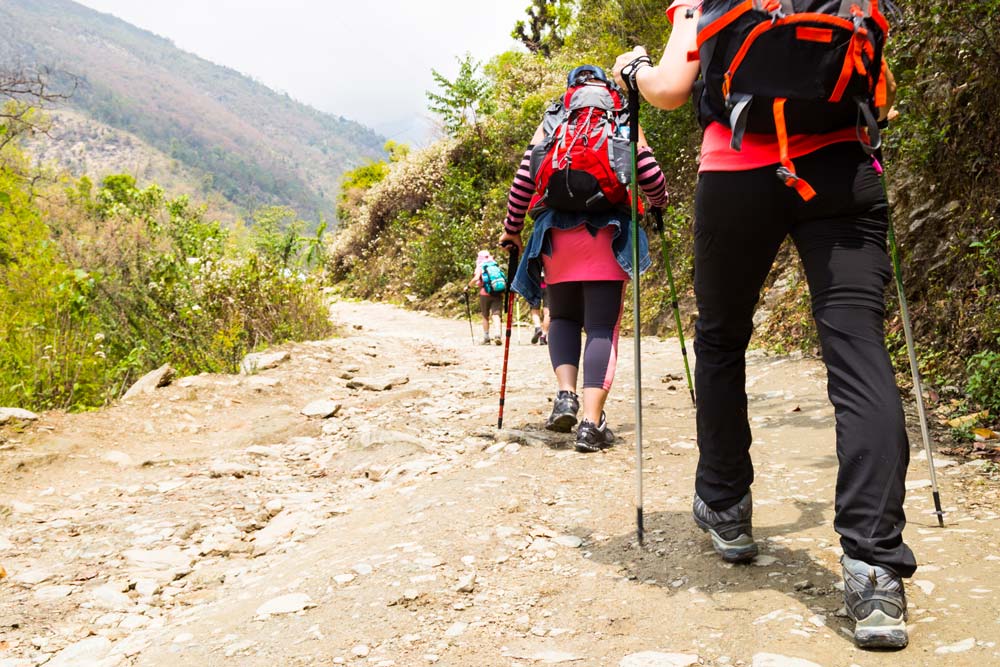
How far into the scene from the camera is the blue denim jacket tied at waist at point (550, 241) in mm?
4328

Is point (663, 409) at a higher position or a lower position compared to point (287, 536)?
higher

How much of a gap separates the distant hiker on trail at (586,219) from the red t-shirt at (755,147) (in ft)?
6.05

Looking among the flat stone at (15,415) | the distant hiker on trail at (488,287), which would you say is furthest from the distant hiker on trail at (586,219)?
the distant hiker on trail at (488,287)

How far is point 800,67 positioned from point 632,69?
0.80 metres

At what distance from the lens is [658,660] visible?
2.02 m

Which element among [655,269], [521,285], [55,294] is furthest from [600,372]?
[655,269]

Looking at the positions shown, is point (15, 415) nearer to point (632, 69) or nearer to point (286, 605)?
point (286, 605)

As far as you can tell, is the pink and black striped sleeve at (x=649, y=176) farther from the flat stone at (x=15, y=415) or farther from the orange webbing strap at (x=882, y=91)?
the flat stone at (x=15, y=415)

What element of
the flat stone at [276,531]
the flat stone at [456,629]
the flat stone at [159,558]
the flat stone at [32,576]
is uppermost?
the flat stone at [456,629]

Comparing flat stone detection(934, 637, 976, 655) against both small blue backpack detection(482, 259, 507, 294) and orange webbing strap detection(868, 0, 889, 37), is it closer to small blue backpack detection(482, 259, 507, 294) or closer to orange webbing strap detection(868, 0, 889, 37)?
orange webbing strap detection(868, 0, 889, 37)

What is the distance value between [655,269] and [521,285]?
8.09m

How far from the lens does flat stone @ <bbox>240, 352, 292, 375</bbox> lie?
783 centimetres

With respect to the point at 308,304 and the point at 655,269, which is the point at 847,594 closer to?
the point at 308,304

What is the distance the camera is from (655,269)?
12.4 metres
